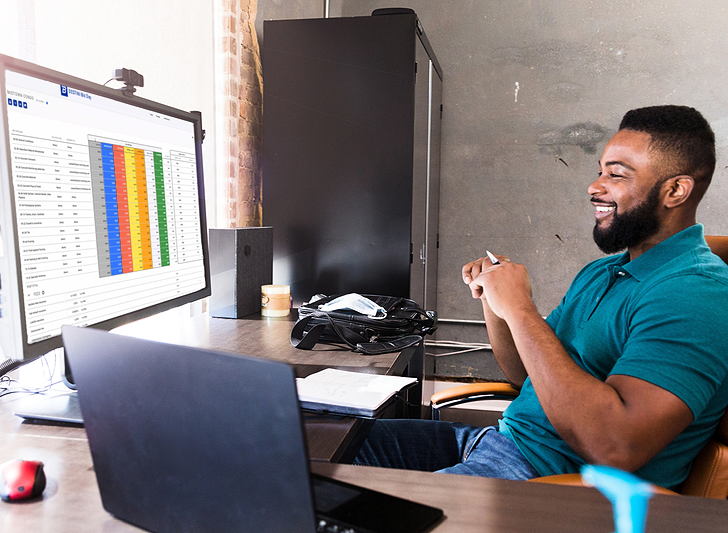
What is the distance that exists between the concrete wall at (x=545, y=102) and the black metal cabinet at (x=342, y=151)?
102cm

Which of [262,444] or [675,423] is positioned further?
[675,423]

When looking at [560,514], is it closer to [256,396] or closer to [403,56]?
[256,396]

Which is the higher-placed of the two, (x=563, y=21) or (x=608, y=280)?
(x=563, y=21)

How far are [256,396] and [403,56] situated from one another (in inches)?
77.3

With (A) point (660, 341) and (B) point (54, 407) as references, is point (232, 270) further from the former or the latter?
(A) point (660, 341)

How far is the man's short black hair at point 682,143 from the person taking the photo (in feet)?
4.27

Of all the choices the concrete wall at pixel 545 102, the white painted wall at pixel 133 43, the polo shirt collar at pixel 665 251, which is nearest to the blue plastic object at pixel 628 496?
the polo shirt collar at pixel 665 251

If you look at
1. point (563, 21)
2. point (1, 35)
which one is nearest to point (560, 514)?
point (1, 35)

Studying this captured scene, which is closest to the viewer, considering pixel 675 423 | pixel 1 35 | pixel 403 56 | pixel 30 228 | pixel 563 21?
pixel 30 228

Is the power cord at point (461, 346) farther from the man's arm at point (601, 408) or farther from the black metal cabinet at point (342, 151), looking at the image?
the man's arm at point (601, 408)

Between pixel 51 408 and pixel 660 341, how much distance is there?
3.42 feet

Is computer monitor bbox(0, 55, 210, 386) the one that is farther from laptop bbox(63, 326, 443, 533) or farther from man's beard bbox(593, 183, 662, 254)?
man's beard bbox(593, 183, 662, 254)

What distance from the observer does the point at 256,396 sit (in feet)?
1.49

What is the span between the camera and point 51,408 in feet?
3.05
